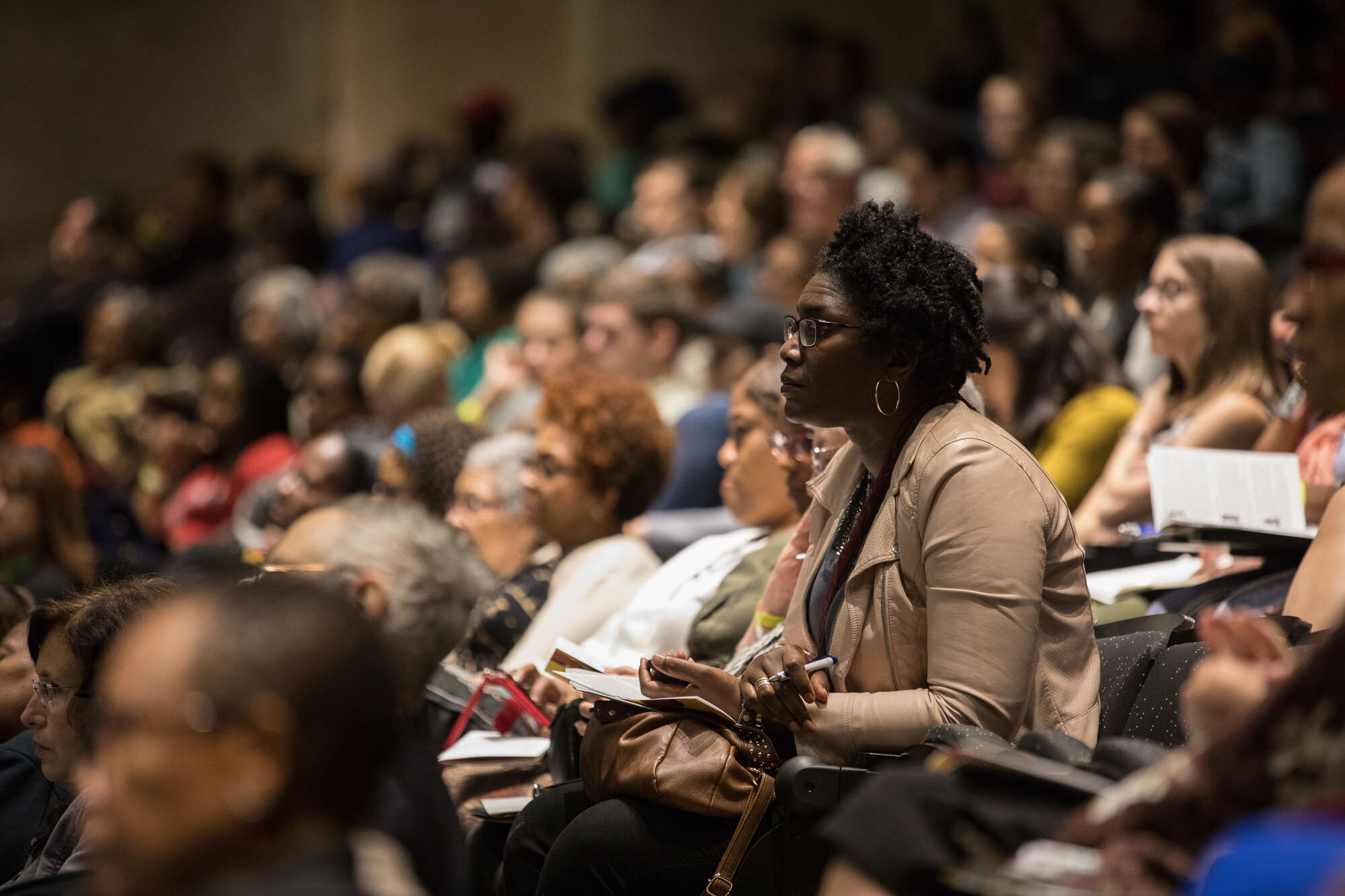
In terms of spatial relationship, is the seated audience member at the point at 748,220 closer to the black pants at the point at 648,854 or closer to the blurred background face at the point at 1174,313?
the blurred background face at the point at 1174,313

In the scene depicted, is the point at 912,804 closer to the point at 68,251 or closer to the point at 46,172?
the point at 68,251

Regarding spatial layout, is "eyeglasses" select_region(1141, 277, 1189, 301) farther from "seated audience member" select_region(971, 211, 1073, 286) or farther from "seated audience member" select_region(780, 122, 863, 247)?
"seated audience member" select_region(780, 122, 863, 247)

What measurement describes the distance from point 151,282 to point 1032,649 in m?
8.44

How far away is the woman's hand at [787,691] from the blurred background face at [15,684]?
1655 millimetres

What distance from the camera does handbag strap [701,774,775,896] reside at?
2537 mm

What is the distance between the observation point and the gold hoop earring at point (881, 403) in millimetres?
2602

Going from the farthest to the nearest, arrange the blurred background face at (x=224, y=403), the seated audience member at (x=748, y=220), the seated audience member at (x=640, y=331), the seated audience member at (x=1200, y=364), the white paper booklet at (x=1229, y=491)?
1. the seated audience member at (x=748, y=220)
2. the blurred background face at (x=224, y=403)
3. the seated audience member at (x=640, y=331)
4. the seated audience member at (x=1200, y=364)
5. the white paper booklet at (x=1229, y=491)

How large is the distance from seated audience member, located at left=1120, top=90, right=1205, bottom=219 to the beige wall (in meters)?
4.23

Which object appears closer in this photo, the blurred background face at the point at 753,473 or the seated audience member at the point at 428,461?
the blurred background face at the point at 753,473

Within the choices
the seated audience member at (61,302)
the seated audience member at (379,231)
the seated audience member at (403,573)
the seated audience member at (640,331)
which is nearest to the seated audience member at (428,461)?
the seated audience member at (640,331)

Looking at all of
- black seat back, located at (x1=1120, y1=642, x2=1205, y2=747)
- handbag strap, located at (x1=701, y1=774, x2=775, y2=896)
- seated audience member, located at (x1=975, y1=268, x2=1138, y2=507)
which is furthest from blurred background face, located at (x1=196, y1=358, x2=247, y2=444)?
black seat back, located at (x1=1120, y1=642, x2=1205, y2=747)

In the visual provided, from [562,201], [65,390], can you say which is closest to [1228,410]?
[562,201]

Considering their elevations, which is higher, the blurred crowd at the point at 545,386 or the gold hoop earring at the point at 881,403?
the gold hoop earring at the point at 881,403

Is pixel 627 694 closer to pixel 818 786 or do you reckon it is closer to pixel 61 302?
pixel 818 786
